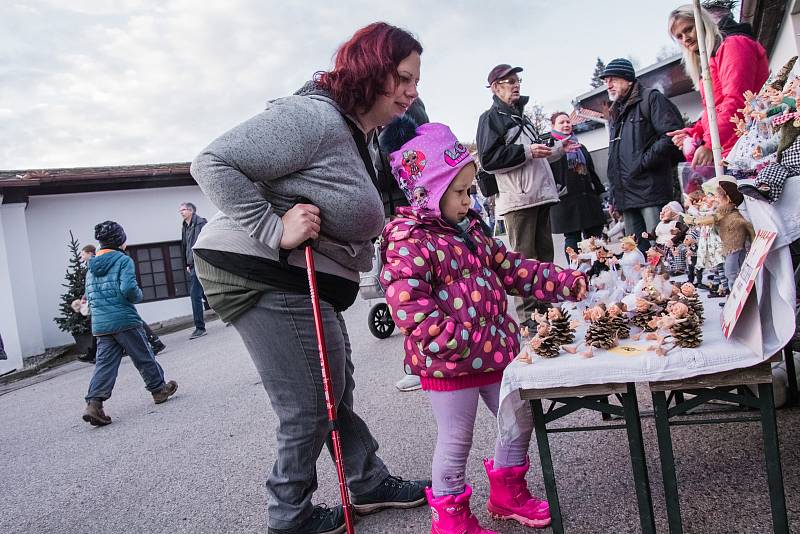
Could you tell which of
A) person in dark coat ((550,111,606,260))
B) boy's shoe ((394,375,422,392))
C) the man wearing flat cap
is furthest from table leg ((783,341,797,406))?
person in dark coat ((550,111,606,260))

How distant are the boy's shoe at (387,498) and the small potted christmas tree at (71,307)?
417 inches

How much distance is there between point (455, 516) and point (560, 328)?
0.80 meters

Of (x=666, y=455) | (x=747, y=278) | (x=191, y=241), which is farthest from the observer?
(x=191, y=241)

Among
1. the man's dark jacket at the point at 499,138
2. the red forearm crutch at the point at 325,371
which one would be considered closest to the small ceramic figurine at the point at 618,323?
the red forearm crutch at the point at 325,371

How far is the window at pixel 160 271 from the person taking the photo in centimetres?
1609

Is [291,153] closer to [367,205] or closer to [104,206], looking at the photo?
[367,205]

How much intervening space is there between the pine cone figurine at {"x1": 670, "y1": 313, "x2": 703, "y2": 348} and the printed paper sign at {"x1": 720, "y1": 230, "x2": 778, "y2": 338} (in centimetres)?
8

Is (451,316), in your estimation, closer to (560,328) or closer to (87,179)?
(560,328)

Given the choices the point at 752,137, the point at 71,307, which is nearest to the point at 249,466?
the point at 752,137

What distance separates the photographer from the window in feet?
52.8

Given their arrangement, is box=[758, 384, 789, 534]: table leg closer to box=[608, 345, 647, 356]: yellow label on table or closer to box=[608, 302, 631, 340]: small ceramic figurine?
box=[608, 345, 647, 356]: yellow label on table

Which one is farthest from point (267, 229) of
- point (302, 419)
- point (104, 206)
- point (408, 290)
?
point (104, 206)

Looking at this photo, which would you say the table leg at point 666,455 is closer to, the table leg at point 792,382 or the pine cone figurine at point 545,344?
the pine cone figurine at point 545,344

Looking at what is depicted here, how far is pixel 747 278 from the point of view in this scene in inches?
69.7
